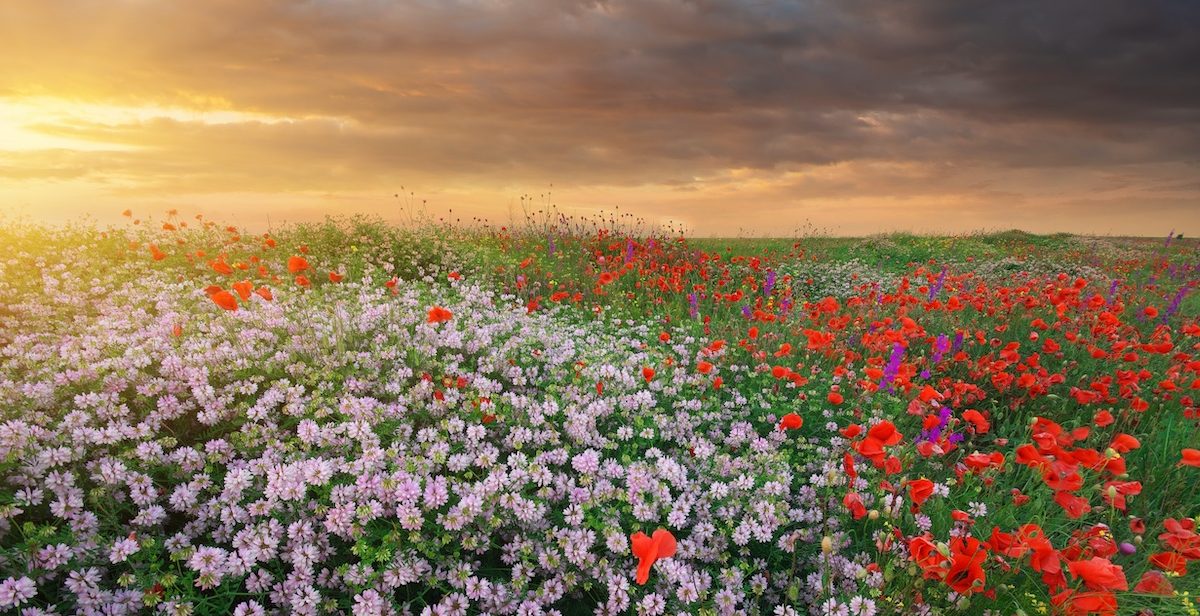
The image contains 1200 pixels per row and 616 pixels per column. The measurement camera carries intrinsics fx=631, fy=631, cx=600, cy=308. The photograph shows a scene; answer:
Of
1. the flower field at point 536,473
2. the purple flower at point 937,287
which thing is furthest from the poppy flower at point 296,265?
the purple flower at point 937,287

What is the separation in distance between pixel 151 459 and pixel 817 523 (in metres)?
3.73

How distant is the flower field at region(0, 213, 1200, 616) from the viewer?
2.84 meters

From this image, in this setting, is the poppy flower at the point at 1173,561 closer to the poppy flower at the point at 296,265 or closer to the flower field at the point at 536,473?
the flower field at the point at 536,473

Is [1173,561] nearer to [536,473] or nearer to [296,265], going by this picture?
[536,473]

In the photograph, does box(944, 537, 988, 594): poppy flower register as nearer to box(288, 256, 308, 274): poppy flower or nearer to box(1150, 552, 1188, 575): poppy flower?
box(1150, 552, 1188, 575): poppy flower

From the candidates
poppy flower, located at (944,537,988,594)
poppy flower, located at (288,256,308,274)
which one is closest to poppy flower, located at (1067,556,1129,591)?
poppy flower, located at (944,537,988,594)

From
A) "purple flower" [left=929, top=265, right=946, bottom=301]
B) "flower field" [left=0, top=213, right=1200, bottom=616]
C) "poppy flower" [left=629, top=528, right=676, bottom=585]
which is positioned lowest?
"flower field" [left=0, top=213, right=1200, bottom=616]

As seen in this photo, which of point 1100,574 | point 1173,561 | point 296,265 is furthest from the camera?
point 296,265

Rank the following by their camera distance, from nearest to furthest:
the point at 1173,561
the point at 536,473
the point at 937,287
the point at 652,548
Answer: the point at 652,548, the point at 1173,561, the point at 536,473, the point at 937,287

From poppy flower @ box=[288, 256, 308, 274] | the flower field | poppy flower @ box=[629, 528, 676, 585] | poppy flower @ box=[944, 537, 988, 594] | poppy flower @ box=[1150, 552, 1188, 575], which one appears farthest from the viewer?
poppy flower @ box=[288, 256, 308, 274]

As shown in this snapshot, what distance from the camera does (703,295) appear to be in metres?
9.95

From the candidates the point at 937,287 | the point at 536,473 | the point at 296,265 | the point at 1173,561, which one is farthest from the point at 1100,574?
the point at 937,287

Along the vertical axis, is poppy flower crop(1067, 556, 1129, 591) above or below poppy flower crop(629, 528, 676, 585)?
below

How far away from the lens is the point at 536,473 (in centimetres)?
321
